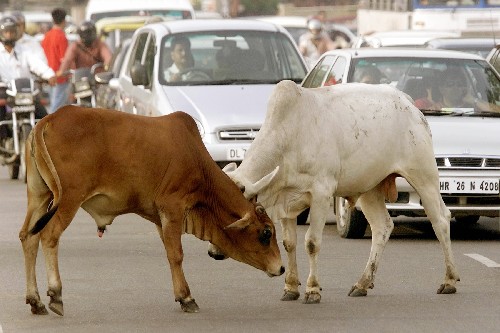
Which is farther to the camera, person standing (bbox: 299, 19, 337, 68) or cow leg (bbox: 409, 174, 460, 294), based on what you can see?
person standing (bbox: 299, 19, 337, 68)

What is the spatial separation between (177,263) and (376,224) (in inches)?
84.6

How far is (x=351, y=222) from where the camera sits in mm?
15602

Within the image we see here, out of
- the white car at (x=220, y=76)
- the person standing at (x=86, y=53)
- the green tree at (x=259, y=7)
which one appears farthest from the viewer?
the green tree at (x=259, y=7)

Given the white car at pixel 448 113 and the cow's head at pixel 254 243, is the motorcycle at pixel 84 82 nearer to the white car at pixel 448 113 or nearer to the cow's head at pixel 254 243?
the white car at pixel 448 113

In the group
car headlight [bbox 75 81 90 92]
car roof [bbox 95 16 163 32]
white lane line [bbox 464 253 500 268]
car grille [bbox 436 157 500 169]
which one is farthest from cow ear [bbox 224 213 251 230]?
car roof [bbox 95 16 163 32]

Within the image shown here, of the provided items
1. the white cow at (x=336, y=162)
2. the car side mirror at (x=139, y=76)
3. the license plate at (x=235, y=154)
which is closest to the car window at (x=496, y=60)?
the license plate at (x=235, y=154)

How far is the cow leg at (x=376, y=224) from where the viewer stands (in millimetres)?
12188

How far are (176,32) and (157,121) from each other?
835 centimetres

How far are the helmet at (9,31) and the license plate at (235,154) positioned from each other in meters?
5.91

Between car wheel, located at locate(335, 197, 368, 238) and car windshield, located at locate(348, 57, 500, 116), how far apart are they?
1.35m

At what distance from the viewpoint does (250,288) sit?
12273mm

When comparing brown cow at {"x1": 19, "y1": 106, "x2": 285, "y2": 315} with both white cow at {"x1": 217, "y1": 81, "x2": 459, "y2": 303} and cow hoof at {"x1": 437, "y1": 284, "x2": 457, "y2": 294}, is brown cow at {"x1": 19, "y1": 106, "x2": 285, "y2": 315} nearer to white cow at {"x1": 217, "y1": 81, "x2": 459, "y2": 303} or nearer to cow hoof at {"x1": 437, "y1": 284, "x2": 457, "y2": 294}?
white cow at {"x1": 217, "y1": 81, "x2": 459, "y2": 303}

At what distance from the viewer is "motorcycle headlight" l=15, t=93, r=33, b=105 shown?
22203mm

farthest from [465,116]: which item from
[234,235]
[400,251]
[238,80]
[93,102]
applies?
[93,102]
